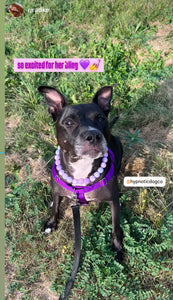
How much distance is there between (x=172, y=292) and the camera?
253 cm

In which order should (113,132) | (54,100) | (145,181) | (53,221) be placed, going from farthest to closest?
(113,132) → (145,181) → (53,221) → (54,100)

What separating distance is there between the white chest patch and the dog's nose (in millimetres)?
271

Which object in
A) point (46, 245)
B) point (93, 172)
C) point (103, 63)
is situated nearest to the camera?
point (93, 172)

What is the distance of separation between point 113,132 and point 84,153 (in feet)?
6.51

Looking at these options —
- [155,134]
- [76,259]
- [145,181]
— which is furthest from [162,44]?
[76,259]

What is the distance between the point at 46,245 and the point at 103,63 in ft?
10.8

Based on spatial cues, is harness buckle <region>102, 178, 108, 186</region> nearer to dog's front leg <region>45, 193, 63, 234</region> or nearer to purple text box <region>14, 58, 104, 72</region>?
dog's front leg <region>45, 193, 63, 234</region>

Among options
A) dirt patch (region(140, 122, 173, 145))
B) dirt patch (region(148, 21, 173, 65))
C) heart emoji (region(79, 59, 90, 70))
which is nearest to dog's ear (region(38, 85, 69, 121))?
dirt patch (region(140, 122, 173, 145))

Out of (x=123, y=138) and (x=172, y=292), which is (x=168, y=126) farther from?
(x=172, y=292)

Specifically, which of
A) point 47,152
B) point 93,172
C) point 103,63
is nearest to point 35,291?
point 93,172

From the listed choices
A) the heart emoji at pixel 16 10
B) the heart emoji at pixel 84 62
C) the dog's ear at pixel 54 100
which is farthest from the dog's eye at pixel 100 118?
the heart emoji at pixel 16 10

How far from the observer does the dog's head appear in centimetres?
217

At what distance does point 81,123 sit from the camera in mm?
2334

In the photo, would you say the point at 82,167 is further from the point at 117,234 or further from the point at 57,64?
the point at 57,64
